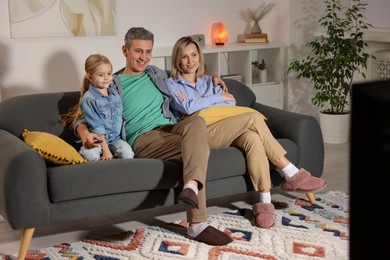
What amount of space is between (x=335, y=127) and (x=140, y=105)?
91.8 inches

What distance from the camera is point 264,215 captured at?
11.0 ft

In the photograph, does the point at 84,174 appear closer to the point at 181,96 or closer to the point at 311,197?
the point at 181,96

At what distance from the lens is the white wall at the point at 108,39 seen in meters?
4.73

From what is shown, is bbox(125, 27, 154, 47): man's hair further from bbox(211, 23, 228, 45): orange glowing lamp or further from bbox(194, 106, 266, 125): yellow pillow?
bbox(211, 23, 228, 45): orange glowing lamp

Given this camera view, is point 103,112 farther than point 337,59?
No

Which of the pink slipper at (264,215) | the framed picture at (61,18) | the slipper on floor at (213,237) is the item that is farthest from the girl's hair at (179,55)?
the framed picture at (61,18)

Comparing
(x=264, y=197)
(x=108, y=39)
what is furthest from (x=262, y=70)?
(x=264, y=197)

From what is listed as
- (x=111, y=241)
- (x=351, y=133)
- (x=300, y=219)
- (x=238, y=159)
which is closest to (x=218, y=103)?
(x=238, y=159)

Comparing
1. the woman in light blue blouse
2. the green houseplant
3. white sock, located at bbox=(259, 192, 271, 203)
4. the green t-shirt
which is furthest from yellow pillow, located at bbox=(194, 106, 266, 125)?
the green houseplant

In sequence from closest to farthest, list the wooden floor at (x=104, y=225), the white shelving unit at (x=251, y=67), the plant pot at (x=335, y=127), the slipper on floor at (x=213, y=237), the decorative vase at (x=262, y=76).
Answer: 1. the slipper on floor at (x=213, y=237)
2. the wooden floor at (x=104, y=225)
3. the plant pot at (x=335, y=127)
4. the white shelving unit at (x=251, y=67)
5. the decorative vase at (x=262, y=76)

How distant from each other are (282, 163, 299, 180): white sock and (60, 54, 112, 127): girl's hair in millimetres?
1119

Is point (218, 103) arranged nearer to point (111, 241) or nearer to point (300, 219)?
point (300, 219)

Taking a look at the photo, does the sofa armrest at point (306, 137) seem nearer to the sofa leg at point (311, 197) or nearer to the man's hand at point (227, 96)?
the sofa leg at point (311, 197)

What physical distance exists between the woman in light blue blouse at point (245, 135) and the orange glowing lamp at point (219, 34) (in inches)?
73.6
